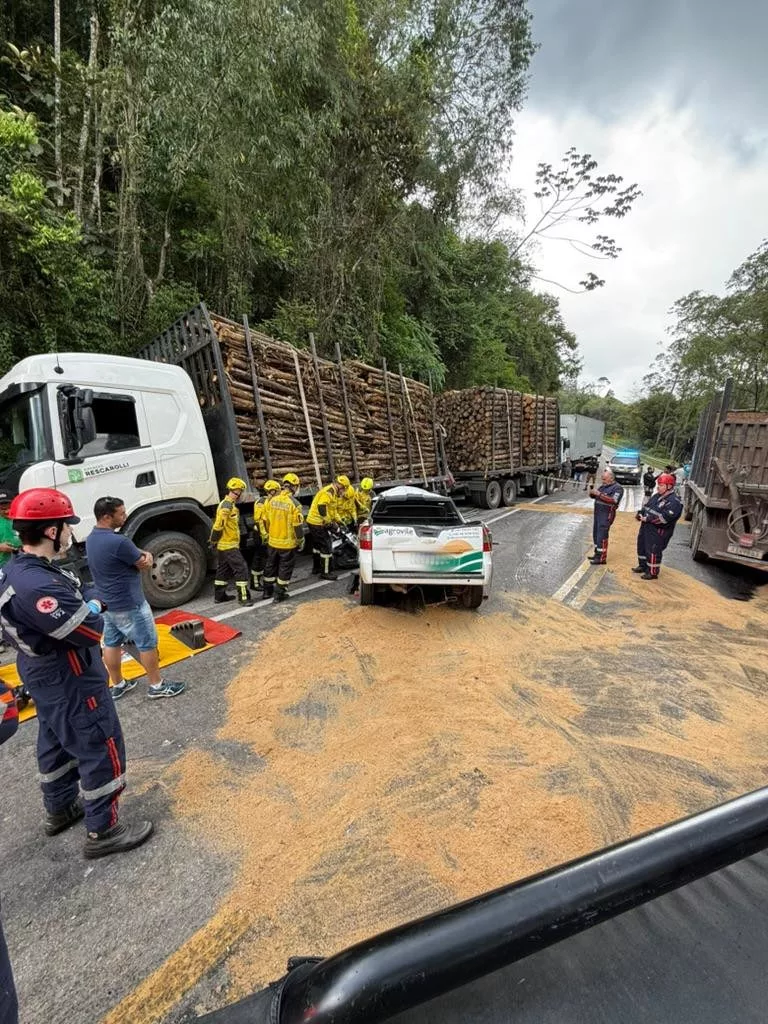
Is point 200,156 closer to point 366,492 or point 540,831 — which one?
point 366,492

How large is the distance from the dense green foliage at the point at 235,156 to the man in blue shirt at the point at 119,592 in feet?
20.0

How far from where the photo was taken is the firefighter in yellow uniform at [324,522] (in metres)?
6.95

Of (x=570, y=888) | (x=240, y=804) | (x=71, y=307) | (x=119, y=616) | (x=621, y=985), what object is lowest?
(x=240, y=804)

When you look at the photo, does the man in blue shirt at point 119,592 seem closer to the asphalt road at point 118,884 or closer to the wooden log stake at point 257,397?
the asphalt road at point 118,884

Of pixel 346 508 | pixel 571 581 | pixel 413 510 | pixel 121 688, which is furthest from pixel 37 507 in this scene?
pixel 571 581

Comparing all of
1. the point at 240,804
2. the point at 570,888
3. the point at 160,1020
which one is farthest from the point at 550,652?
the point at 570,888

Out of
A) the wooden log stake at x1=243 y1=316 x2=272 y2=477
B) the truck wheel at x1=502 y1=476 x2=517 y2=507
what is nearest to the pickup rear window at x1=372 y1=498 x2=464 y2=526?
the wooden log stake at x1=243 y1=316 x2=272 y2=477

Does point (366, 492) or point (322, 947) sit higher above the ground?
point (366, 492)

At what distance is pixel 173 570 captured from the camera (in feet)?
19.3

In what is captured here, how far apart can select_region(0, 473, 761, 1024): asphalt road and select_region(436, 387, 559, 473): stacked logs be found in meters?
11.3

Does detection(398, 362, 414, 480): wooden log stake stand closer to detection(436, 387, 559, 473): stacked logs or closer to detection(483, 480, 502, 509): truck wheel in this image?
detection(436, 387, 559, 473): stacked logs

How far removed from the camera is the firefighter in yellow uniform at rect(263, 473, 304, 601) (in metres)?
6.06

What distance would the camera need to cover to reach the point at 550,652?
463 cm

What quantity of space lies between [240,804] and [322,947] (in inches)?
38.9
